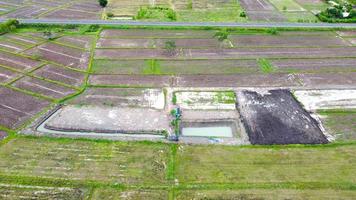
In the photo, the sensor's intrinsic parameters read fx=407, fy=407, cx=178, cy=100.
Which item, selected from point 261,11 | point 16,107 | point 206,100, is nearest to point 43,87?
point 16,107

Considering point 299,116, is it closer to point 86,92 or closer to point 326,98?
point 326,98

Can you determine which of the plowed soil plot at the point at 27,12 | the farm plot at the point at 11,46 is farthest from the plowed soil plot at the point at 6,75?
the plowed soil plot at the point at 27,12

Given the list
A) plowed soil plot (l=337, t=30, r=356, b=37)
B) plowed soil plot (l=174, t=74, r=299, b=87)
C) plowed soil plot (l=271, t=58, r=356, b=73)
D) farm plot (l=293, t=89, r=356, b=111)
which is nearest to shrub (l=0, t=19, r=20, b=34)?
plowed soil plot (l=174, t=74, r=299, b=87)

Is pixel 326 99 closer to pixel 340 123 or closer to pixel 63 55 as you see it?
pixel 340 123

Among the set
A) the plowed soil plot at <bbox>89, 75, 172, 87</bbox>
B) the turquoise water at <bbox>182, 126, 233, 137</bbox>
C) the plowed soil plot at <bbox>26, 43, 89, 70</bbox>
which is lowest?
the turquoise water at <bbox>182, 126, 233, 137</bbox>

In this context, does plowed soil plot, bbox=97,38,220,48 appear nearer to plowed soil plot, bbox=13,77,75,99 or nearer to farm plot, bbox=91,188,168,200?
plowed soil plot, bbox=13,77,75,99

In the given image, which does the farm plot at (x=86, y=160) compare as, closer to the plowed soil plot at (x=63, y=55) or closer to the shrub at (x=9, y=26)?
the plowed soil plot at (x=63, y=55)
